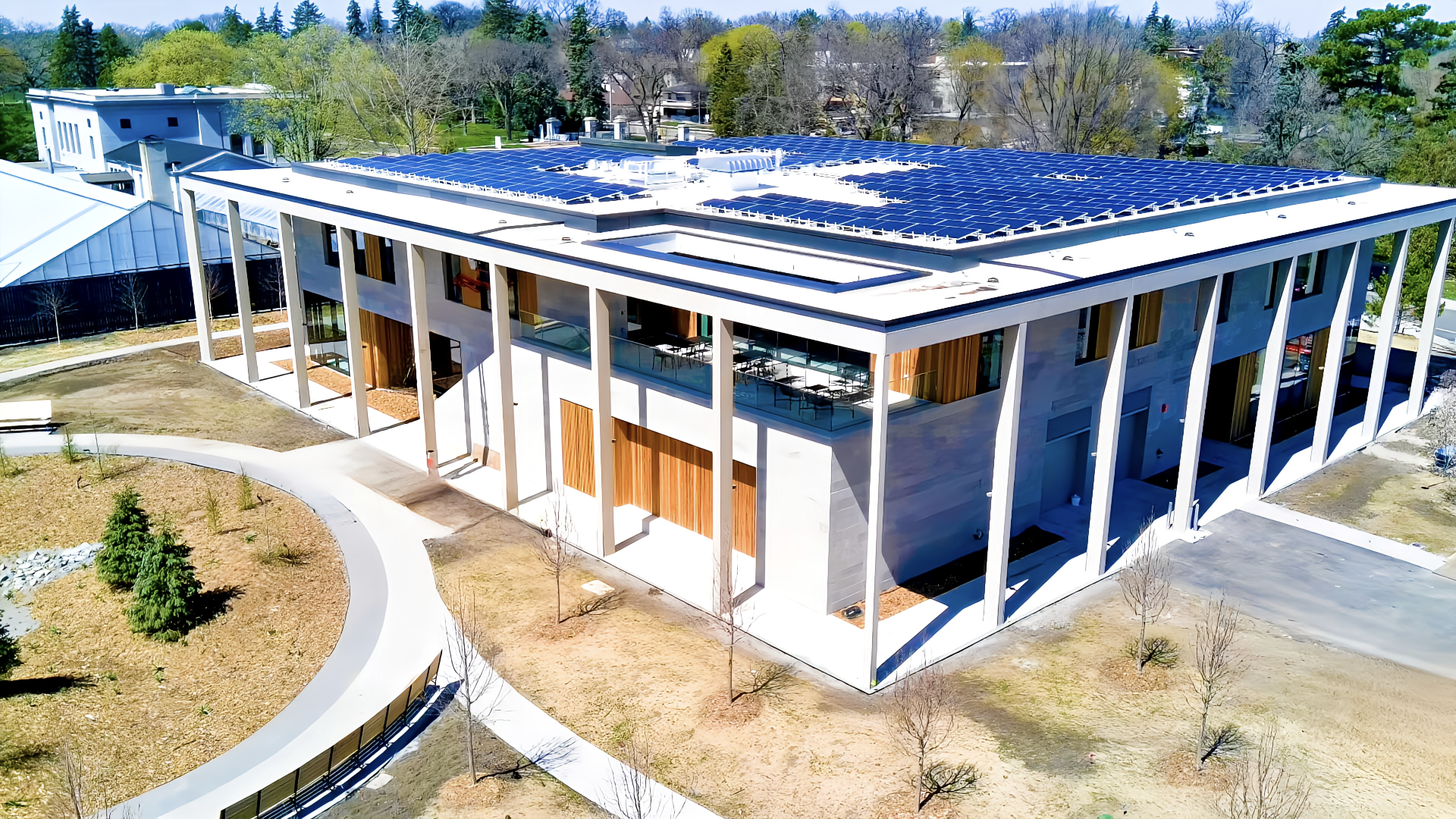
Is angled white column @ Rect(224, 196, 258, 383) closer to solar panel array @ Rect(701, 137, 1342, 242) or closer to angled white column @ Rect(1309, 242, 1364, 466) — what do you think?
solar panel array @ Rect(701, 137, 1342, 242)

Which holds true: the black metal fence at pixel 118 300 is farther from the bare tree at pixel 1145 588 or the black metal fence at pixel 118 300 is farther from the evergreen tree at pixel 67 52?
the evergreen tree at pixel 67 52

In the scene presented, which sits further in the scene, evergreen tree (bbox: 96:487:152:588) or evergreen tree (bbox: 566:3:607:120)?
evergreen tree (bbox: 566:3:607:120)

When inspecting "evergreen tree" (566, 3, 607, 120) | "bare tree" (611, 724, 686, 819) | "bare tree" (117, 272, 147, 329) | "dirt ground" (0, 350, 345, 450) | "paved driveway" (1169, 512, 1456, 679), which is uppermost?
"evergreen tree" (566, 3, 607, 120)

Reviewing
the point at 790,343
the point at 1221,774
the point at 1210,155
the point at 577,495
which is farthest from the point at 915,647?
the point at 1210,155

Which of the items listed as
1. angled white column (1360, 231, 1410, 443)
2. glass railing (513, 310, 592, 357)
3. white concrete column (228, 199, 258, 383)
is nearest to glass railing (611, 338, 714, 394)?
glass railing (513, 310, 592, 357)

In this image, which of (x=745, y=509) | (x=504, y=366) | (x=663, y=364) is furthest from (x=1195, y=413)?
(x=504, y=366)

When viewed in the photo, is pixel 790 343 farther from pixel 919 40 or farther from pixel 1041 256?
pixel 919 40

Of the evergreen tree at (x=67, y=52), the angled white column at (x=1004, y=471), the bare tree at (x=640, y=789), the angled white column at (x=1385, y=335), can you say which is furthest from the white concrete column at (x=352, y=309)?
the evergreen tree at (x=67, y=52)
